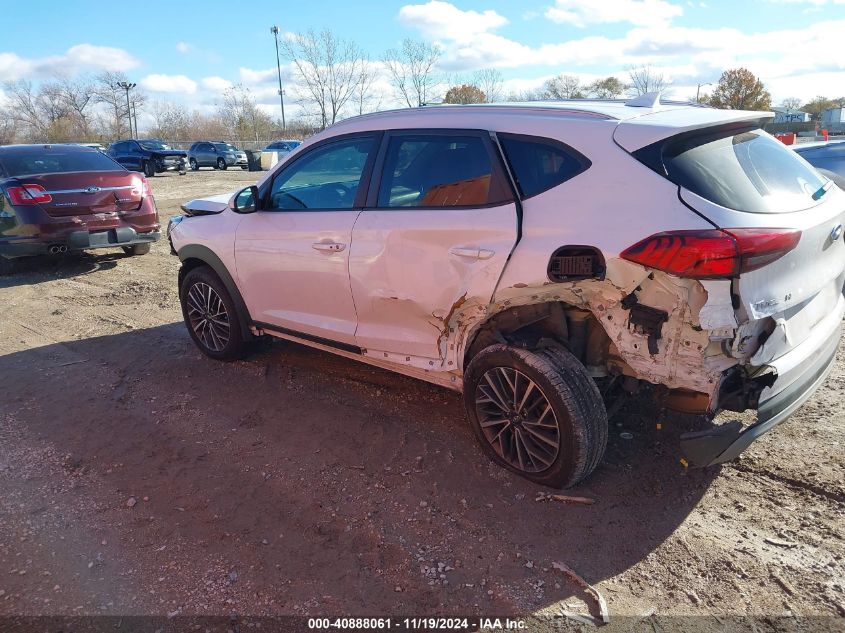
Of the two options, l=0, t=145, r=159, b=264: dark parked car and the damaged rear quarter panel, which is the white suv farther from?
l=0, t=145, r=159, b=264: dark parked car

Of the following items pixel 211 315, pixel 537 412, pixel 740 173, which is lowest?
pixel 537 412

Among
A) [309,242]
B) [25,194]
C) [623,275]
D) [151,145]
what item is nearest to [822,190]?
[623,275]

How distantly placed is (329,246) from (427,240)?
2.55ft

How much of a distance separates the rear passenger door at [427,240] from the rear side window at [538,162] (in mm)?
80

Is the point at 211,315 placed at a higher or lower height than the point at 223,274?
lower

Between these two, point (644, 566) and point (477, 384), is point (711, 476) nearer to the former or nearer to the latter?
point (644, 566)

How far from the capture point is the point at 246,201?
455 centimetres

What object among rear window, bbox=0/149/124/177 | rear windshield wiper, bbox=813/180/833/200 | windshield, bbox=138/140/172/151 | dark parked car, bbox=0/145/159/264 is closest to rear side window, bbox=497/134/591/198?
rear windshield wiper, bbox=813/180/833/200

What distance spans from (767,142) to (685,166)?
822 mm

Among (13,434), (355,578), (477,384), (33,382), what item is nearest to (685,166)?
(477,384)

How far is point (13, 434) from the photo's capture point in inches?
157

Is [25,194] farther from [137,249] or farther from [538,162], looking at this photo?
[538,162]

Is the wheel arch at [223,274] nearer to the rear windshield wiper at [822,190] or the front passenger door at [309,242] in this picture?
the front passenger door at [309,242]

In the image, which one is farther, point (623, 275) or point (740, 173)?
point (740, 173)
